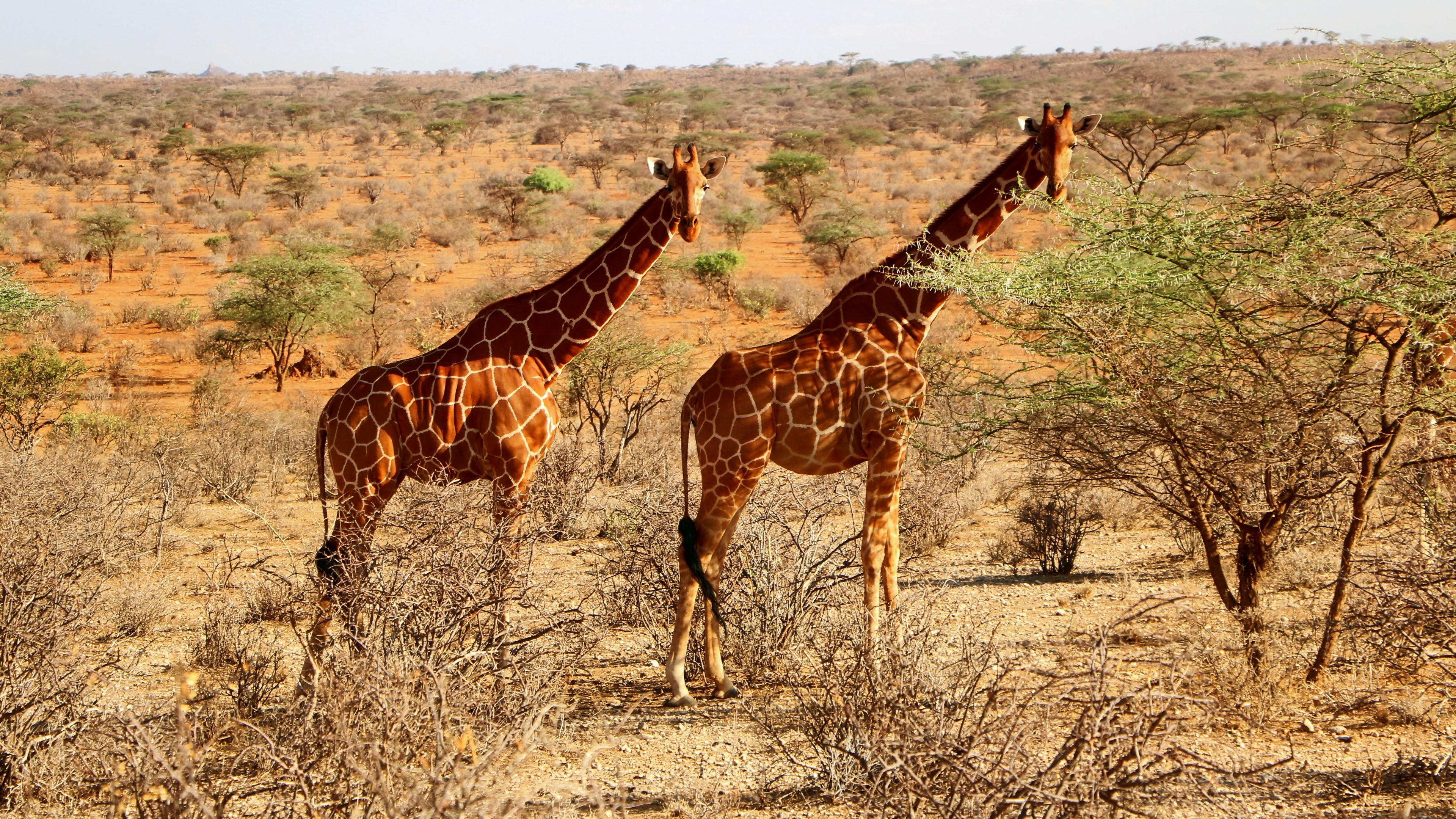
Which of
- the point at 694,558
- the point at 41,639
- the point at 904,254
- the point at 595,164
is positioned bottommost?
the point at 41,639

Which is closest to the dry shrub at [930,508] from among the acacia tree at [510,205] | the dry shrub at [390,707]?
the dry shrub at [390,707]

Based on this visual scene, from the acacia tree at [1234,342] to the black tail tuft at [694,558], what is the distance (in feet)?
4.55

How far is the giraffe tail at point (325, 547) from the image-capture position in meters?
5.36

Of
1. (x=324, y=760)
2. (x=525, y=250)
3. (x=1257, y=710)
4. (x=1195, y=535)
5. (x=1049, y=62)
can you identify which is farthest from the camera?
(x=1049, y=62)

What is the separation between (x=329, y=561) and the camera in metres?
5.51

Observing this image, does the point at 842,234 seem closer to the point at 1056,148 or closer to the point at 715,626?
the point at 1056,148

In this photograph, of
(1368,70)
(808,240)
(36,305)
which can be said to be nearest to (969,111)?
(808,240)

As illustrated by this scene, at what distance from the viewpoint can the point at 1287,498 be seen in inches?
206

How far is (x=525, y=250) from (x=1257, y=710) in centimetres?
2102

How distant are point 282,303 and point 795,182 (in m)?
17.9

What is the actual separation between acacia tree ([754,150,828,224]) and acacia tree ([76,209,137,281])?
1630 cm

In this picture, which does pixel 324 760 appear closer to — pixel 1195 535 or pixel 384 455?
pixel 384 455

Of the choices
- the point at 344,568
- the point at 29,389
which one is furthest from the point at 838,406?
the point at 29,389

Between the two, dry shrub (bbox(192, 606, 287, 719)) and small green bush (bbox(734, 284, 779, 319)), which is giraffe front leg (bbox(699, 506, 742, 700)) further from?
small green bush (bbox(734, 284, 779, 319))
